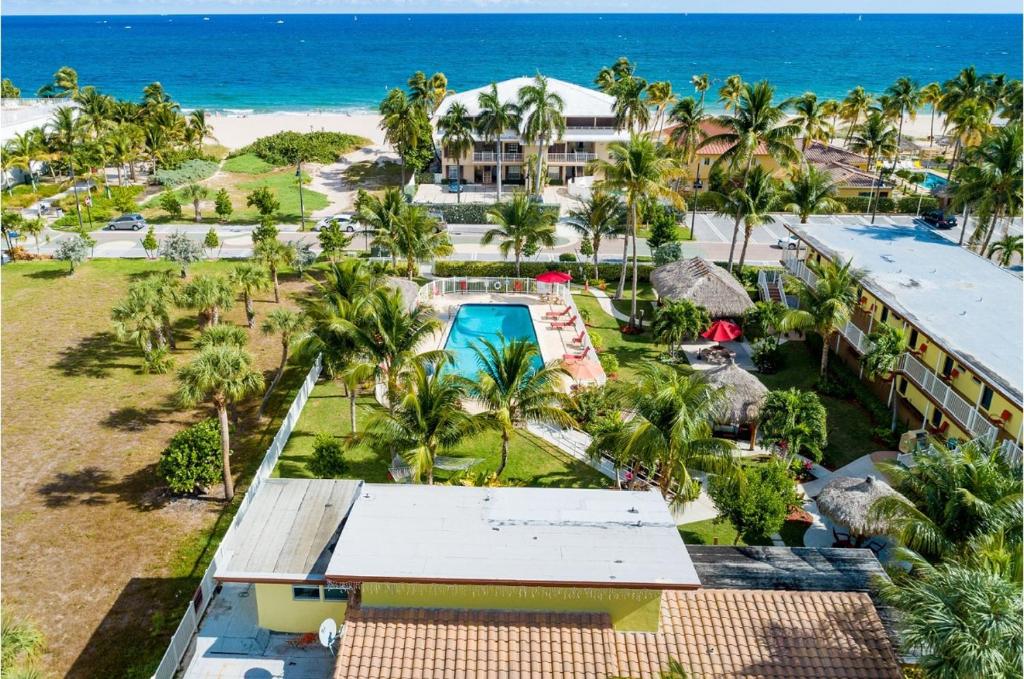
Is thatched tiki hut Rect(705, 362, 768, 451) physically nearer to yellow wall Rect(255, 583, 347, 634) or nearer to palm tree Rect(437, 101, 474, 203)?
yellow wall Rect(255, 583, 347, 634)

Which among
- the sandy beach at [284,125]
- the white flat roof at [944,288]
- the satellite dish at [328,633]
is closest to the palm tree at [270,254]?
the satellite dish at [328,633]

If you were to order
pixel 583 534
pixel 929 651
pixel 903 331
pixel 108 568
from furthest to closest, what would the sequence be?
1. pixel 903 331
2. pixel 108 568
3. pixel 583 534
4. pixel 929 651

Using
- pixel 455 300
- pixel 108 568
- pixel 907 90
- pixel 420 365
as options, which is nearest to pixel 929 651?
pixel 420 365

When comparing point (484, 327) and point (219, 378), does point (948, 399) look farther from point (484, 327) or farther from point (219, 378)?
point (219, 378)

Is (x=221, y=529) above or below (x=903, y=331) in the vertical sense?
below

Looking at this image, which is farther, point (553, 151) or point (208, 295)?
point (553, 151)

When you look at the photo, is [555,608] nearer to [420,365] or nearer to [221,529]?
[420,365]

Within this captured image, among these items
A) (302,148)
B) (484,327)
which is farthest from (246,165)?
(484,327)
